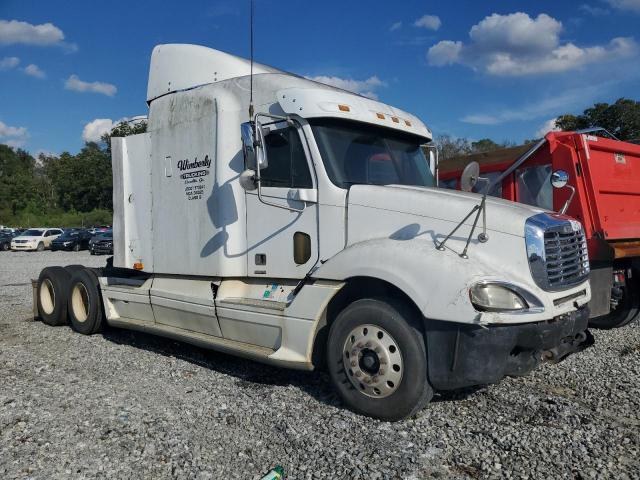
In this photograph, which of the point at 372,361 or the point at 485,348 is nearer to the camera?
the point at 485,348

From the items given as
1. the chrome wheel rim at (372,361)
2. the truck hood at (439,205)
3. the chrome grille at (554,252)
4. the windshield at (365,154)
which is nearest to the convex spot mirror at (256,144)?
the windshield at (365,154)

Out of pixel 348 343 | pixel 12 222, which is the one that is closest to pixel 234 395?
pixel 348 343

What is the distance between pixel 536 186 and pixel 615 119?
2841 cm

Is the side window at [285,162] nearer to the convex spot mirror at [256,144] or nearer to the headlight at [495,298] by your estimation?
the convex spot mirror at [256,144]

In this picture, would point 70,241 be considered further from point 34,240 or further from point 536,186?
point 536,186

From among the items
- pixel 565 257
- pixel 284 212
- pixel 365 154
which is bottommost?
pixel 565 257

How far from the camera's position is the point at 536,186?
7613 millimetres

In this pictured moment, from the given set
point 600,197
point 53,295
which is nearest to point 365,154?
point 600,197

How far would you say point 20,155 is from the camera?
314 feet

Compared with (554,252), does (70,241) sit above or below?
below

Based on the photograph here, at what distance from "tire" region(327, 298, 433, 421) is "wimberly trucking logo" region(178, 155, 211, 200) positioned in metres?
2.35

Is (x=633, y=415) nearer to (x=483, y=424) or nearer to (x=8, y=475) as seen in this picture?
(x=483, y=424)

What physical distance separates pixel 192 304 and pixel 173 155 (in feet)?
5.71

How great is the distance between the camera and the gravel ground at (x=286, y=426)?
11.8 feet
